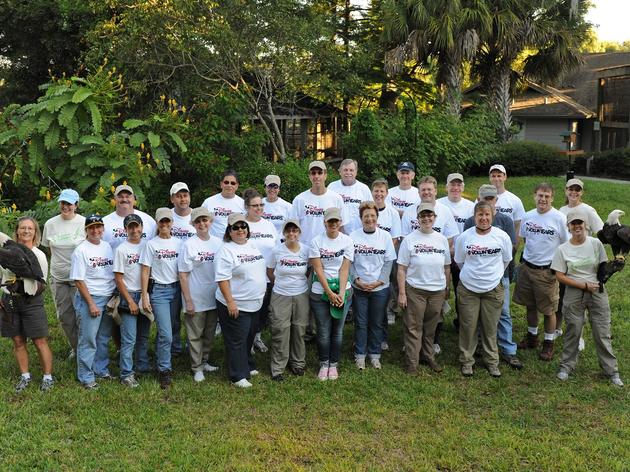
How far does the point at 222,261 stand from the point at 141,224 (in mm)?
867

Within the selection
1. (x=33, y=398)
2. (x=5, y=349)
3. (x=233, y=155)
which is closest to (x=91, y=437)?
(x=33, y=398)

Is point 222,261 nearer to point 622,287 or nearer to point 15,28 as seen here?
point 622,287

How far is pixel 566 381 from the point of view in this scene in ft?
19.5

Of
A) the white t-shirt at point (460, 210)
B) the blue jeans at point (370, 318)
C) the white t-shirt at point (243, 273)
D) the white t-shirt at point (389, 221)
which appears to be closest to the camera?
the white t-shirt at point (243, 273)

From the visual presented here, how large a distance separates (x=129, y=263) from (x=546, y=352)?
4.52 metres

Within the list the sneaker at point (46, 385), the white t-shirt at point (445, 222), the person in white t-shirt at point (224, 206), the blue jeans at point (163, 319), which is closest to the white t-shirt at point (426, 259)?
the white t-shirt at point (445, 222)

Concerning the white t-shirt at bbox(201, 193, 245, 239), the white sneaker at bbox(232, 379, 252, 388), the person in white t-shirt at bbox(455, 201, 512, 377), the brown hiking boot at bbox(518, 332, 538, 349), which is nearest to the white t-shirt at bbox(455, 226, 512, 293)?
the person in white t-shirt at bbox(455, 201, 512, 377)

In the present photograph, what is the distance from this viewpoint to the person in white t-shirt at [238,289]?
565 cm

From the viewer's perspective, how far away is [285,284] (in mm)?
6016

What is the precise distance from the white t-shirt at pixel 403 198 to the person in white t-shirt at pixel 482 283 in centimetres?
147

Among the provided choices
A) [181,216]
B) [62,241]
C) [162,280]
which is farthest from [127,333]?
[181,216]

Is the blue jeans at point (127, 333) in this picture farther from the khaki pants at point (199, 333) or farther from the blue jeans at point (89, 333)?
the khaki pants at point (199, 333)

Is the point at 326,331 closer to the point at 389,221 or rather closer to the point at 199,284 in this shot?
the point at 199,284

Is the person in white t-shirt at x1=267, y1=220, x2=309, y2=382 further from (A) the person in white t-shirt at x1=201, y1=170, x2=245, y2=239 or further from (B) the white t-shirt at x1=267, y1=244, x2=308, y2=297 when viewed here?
(A) the person in white t-shirt at x1=201, y1=170, x2=245, y2=239
